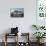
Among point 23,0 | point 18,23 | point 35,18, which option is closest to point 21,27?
point 18,23

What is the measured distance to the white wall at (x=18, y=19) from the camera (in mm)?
7016

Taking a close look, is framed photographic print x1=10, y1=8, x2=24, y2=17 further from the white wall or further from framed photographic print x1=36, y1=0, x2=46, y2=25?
framed photographic print x1=36, y1=0, x2=46, y2=25

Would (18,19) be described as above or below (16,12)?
below

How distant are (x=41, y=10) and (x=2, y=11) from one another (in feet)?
5.61

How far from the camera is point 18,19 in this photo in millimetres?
7090

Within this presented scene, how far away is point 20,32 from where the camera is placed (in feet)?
23.2

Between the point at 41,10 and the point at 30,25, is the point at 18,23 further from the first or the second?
the point at 41,10

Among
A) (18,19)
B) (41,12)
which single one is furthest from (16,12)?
(41,12)

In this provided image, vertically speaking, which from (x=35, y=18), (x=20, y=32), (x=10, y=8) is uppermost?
(x=10, y=8)

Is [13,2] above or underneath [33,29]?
above

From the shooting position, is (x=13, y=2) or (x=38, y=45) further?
(x=13, y=2)

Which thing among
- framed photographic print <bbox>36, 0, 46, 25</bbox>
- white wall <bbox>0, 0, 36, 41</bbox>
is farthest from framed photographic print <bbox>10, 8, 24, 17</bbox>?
framed photographic print <bbox>36, 0, 46, 25</bbox>

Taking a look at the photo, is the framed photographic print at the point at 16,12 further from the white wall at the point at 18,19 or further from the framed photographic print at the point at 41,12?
the framed photographic print at the point at 41,12

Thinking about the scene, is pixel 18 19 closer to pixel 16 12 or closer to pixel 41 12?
pixel 16 12
